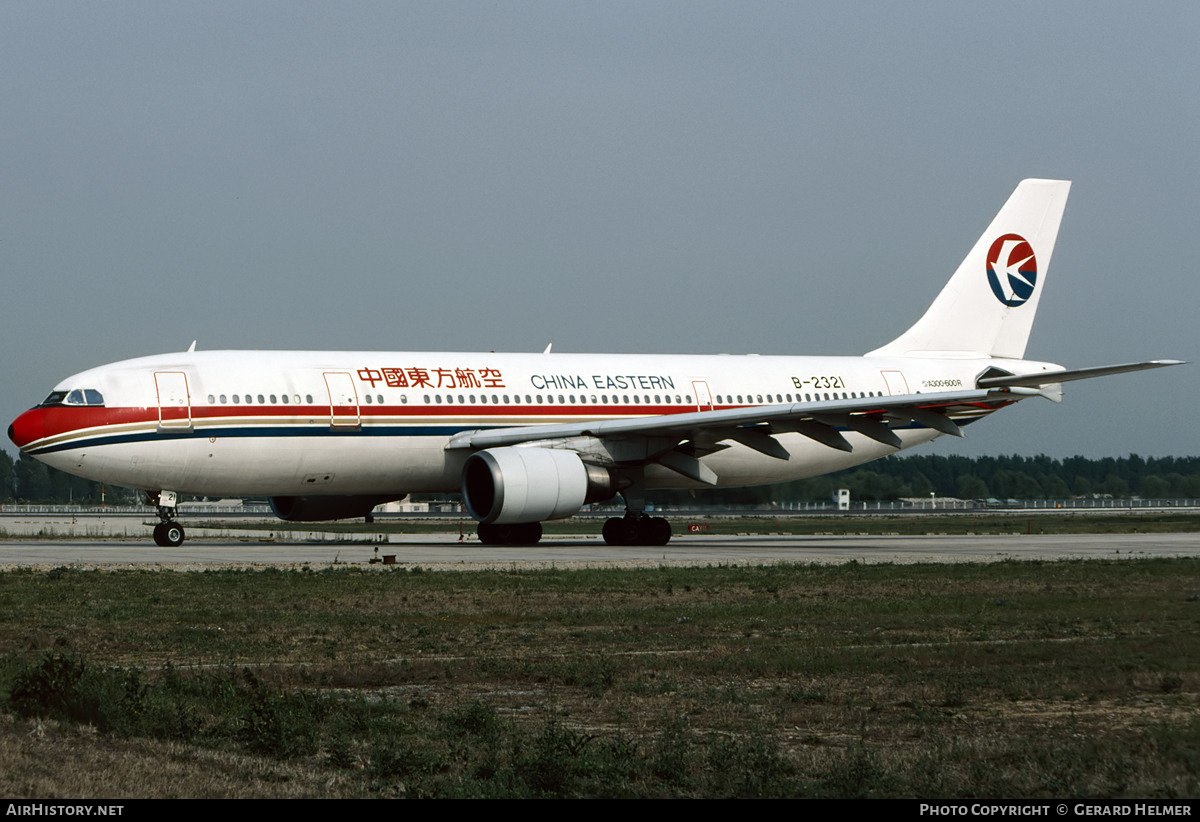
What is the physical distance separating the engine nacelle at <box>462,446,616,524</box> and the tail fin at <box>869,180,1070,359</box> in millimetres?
13142

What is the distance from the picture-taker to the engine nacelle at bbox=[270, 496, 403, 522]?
3359cm

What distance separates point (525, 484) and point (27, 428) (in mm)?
10379

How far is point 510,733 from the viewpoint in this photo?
891 cm

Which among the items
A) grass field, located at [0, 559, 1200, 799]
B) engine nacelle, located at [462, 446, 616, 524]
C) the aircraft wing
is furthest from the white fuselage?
grass field, located at [0, 559, 1200, 799]

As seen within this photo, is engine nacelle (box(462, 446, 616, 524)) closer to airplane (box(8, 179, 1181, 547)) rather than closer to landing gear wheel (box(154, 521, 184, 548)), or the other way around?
airplane (box(8, 179, 1181, 547))

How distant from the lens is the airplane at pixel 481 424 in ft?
96.5

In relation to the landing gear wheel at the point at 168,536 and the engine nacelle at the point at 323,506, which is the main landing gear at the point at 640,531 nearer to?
the engine nacelle at the point at 323,506

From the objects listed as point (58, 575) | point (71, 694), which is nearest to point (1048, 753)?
point (71, 694)

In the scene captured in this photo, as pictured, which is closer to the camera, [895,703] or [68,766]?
[68,766]

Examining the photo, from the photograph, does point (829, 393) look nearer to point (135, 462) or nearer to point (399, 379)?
point (399, 379)

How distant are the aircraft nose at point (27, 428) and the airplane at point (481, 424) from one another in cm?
5

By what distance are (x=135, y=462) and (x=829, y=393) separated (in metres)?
17.7

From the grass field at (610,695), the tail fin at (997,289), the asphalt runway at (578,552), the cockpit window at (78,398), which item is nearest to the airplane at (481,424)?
the cockpit window at (78,398)

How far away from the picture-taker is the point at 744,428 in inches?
1268
